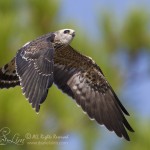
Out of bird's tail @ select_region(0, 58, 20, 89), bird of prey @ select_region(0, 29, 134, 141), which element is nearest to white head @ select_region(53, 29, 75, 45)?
bird of prey @ select_region(0, 29, 134, 141)

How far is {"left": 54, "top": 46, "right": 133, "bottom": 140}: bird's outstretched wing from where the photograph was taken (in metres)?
12.8

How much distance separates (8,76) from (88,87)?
54.9 inches

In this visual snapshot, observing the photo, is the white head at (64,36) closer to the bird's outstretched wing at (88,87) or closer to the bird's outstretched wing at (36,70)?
the bird's outstretched wing at (88,87)

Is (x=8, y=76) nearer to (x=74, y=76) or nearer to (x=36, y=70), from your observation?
(x=74, y=76)

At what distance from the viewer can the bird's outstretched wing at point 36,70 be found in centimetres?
1096

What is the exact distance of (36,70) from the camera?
11.3m

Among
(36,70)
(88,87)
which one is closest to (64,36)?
(88,87)

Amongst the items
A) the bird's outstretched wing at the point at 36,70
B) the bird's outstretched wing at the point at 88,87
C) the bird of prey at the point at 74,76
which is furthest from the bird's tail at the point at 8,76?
the bird's outstretched wing at the point at 36,70

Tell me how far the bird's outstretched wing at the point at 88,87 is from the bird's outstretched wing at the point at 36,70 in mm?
1362

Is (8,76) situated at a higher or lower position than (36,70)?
lower

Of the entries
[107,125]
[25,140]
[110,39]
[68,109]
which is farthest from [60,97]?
[107,125]

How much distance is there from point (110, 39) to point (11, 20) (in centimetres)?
250

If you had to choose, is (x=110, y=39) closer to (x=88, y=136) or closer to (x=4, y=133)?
(x=88, y=136)

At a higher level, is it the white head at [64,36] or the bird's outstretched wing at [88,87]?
the white head at [64,36]
